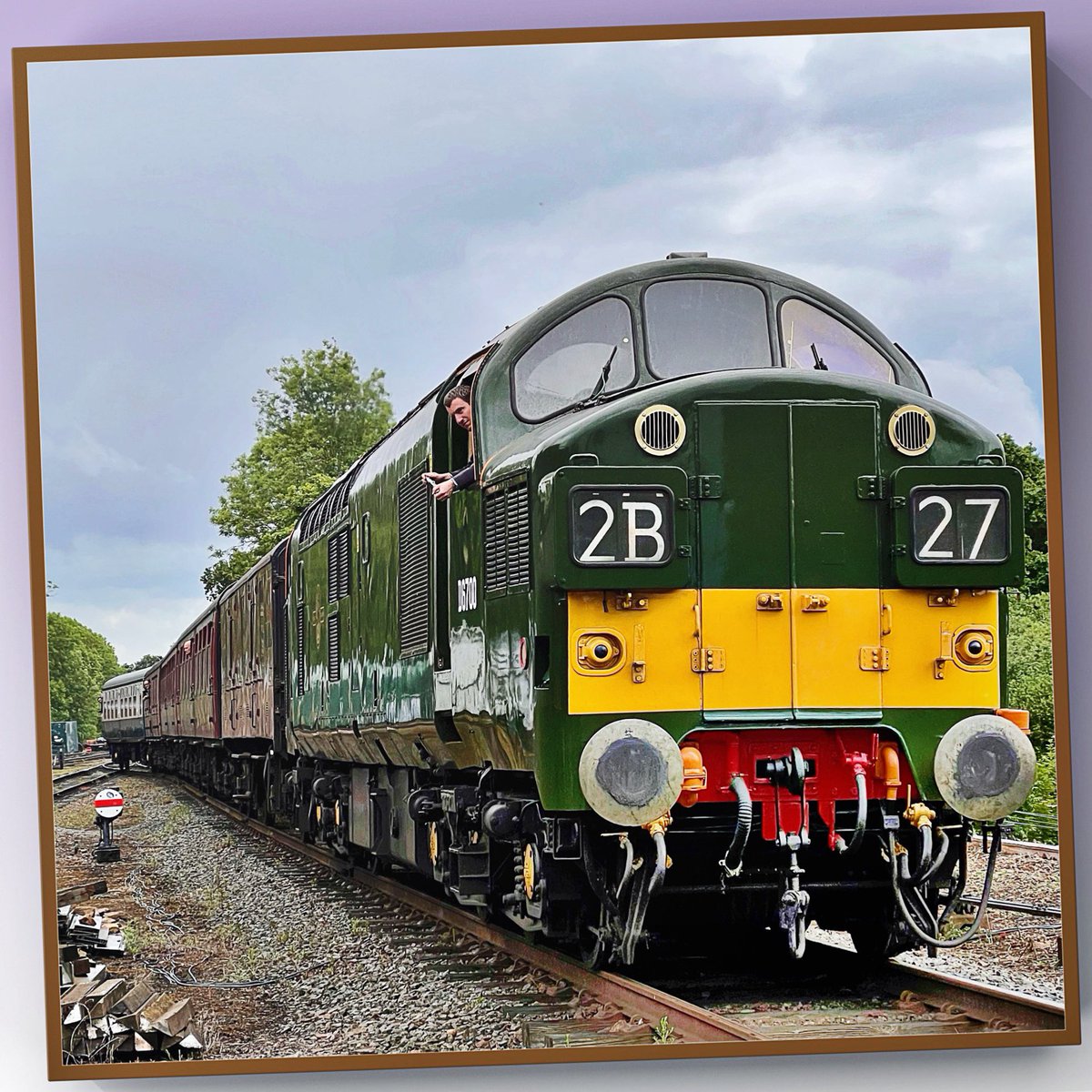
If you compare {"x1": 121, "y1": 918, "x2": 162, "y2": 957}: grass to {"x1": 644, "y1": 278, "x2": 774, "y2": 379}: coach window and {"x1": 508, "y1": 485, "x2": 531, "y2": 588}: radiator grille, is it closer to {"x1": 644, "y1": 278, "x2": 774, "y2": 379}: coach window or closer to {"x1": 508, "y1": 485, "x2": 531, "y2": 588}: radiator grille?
{"x1": 508, "y1": 485, "x2": 531, "y2": 588}: radiator grille

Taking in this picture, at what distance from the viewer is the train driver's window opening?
5684mm

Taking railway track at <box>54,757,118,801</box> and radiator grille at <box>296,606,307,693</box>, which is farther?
radiator grille at <box>296,606,307,693</box>

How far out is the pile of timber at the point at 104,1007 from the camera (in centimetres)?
548

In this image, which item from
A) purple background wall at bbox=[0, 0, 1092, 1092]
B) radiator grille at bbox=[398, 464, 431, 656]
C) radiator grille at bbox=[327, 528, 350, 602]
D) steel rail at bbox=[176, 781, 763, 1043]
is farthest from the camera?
radiator grille at bbox=[327, 528, 350, 602]

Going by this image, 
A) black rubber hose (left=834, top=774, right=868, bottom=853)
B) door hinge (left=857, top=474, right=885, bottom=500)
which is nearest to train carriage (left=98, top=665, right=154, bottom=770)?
black rubber hose (left=834, top=774, right=868, bottom=853)

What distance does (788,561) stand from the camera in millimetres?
5223

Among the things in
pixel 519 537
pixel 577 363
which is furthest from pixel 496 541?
pixel 577 363

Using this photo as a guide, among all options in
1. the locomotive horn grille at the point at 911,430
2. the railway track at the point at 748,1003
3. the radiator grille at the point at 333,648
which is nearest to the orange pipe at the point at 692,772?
the railway track at the point at 748,1003

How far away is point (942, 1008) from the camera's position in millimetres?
5371

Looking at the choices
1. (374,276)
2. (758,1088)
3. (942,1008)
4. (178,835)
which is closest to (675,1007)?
Answer: (758,1088)

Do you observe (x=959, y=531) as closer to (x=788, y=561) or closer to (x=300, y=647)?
(x=788, y=561)

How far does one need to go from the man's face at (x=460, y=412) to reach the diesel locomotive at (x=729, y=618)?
10cm

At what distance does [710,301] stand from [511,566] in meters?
1.24

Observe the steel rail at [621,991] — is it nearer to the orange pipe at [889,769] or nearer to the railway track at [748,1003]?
the railway track at [748,1003]
